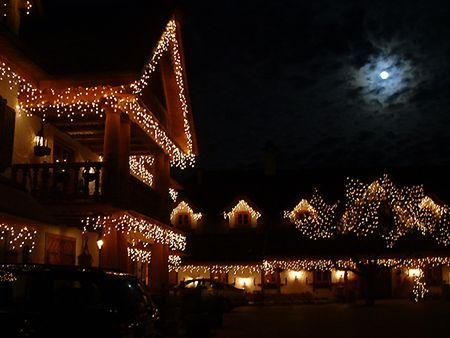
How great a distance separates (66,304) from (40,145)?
9114 millimetres

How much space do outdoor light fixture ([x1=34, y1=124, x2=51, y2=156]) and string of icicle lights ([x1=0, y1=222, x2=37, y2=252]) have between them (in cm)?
220

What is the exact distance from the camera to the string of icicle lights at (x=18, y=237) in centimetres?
1567

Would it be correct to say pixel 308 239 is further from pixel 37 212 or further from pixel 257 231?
pixel 37 212

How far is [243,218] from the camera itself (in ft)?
155

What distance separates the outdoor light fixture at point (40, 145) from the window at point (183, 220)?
30267 mm

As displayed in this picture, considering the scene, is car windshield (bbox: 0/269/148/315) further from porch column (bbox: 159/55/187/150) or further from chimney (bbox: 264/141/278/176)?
chimney (bbox: 264/141/278/176)

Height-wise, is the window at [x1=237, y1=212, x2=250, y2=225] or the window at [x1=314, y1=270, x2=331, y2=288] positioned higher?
the window at [x1=237, y1=212, x2=250, y2=225]

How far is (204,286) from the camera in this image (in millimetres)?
31312

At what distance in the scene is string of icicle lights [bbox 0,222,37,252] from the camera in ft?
51.4

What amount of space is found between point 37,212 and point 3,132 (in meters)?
2.24

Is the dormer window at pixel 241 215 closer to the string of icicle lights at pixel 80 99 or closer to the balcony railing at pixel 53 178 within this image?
the string of icicle lights at pixel 80 99

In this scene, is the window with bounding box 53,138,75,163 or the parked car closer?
the window with bounding box 53,138,75,163

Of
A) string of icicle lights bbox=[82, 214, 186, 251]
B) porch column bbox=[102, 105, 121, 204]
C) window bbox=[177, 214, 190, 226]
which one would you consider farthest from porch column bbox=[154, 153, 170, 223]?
window bbox=[177, 214, 190, 226]

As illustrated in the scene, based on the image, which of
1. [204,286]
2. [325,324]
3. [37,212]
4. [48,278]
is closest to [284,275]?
[204,286]
